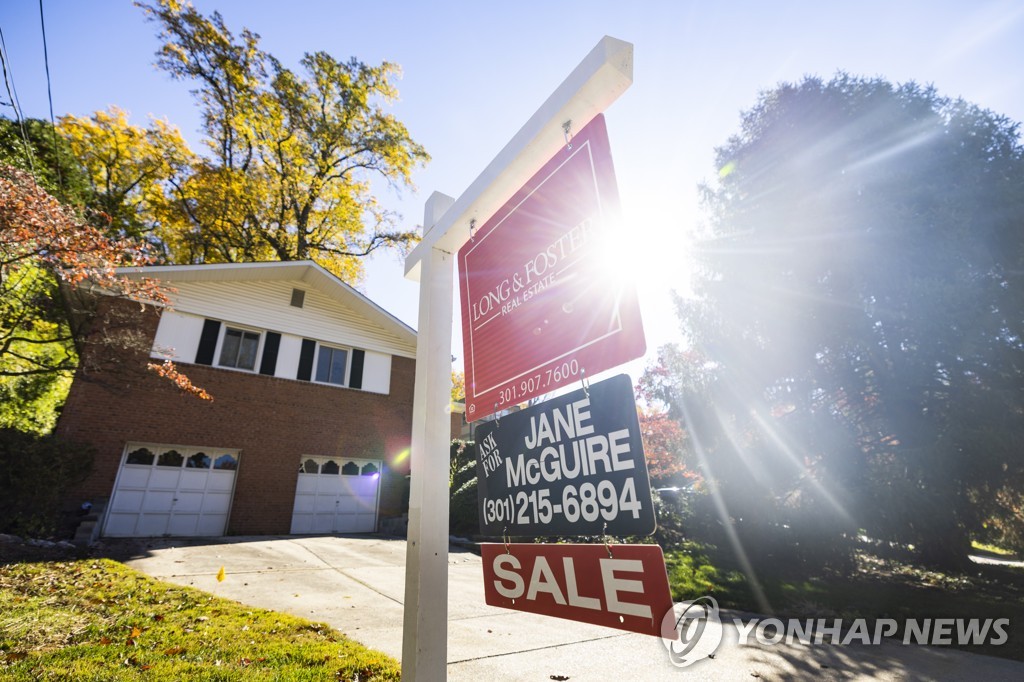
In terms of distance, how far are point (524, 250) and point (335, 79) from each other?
25712mm

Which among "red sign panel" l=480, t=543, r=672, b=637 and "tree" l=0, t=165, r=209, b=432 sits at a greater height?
"tree" l=0, t=165, r=209, b=432

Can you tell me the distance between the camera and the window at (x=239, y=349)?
14.6 m

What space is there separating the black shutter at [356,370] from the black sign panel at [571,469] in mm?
15390

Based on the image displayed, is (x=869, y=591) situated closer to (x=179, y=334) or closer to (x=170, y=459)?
(x=170, y=459)

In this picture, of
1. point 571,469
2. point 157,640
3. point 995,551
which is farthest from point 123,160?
point 995,551

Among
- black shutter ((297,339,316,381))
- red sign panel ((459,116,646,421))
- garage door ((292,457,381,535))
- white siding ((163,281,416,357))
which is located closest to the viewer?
red sign panel ((459,116,646,421))

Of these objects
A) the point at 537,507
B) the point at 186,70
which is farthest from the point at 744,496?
the point at 186,70

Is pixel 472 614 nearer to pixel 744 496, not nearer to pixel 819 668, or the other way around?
pixel 819 668

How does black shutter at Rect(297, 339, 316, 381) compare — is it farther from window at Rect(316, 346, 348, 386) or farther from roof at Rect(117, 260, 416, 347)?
roof at Rect(117, 260, 416, 347)

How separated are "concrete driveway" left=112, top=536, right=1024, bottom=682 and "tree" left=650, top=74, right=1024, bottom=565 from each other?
4.63m

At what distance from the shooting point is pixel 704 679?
154 inches

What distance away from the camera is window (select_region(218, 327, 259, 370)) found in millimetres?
14562

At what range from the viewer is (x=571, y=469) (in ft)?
5.65

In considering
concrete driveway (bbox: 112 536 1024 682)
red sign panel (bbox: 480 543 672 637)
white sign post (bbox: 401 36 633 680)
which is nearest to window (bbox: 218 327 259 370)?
concrete driveway (bbox: 112 536 1024 682)
